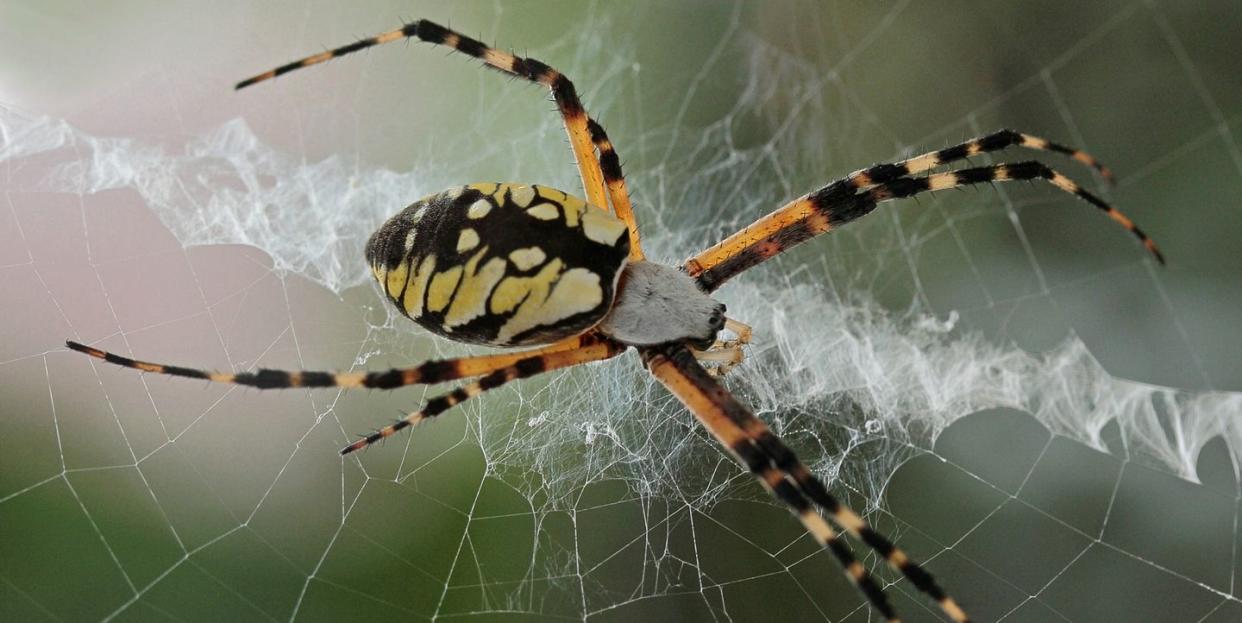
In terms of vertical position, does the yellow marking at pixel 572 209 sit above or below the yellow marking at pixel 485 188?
below

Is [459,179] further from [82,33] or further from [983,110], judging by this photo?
[983,110]

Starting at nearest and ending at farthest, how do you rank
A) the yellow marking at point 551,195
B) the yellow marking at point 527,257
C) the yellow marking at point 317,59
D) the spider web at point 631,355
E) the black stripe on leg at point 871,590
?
the black stripe on leg at point 871,590 < the yellow marking at point 527,257 < the yellow marking at point 551,195 < the spider web at point 631,355 < the yellow marking at point 317,59

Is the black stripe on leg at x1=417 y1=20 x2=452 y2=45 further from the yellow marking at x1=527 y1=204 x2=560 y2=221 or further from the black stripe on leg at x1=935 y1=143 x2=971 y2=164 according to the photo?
the black stripe on leg at x1=935 y1=143 x2=971 y2=164

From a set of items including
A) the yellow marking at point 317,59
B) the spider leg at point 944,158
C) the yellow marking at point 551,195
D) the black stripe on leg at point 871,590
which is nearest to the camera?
the black stripe on leg at point 871,590

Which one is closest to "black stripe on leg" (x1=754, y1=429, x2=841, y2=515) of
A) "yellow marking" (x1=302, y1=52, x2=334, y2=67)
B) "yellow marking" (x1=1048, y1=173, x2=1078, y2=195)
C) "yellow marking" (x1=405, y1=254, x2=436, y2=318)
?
"yellow marking" (x1=405, y1=254, x2=436, y2=318)

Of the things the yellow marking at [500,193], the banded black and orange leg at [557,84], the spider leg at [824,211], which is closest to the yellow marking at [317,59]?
the banded black and orange leg at [557,84]

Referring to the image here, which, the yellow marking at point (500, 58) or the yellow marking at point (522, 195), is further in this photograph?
the yellow marking at point (500, 58)

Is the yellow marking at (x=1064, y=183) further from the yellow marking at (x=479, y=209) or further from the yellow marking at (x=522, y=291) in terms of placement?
the yellow marking at (x=479, y=209)
